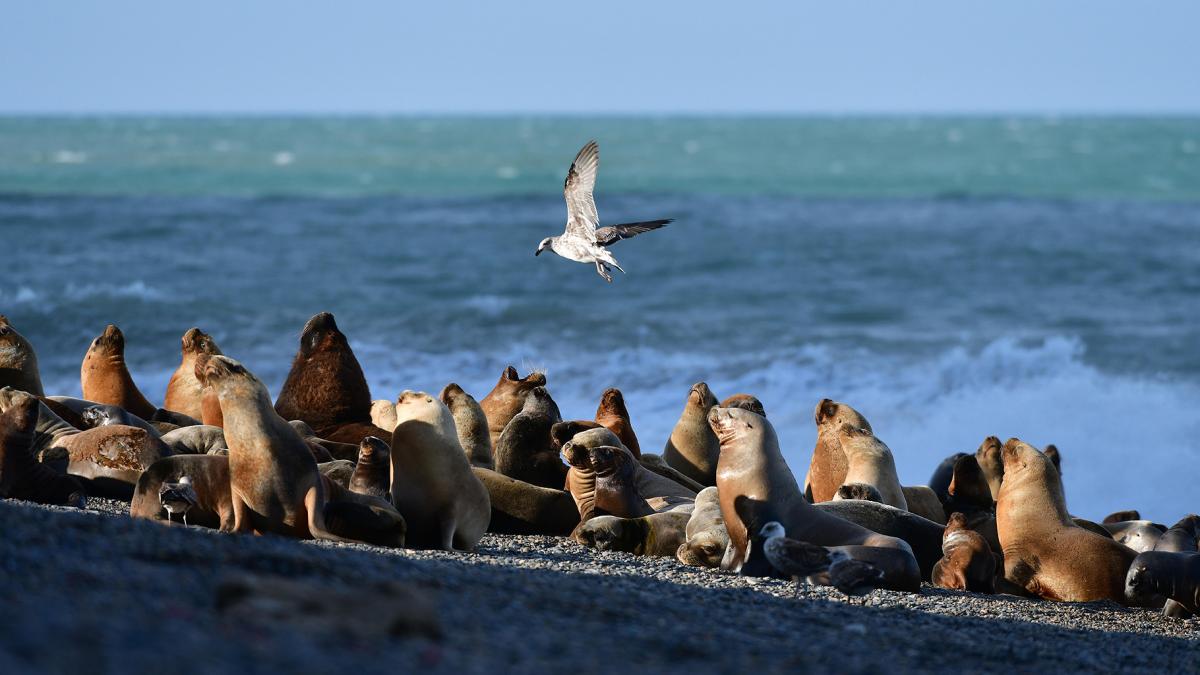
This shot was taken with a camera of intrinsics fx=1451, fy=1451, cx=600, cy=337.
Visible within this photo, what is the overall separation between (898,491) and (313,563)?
523 centimetres

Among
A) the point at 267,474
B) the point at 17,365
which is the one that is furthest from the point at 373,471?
the point at 17,365

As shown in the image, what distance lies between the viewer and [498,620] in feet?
15.5

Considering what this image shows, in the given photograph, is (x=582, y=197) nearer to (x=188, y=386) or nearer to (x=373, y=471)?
(x=373, y=471)

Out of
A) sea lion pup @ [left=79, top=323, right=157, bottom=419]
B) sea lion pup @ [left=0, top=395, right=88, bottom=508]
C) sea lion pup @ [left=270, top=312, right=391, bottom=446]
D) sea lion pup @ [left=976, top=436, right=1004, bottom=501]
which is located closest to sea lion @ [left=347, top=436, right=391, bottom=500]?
sea lion pup @ [left=0, top=395, right=88, bottom=508]

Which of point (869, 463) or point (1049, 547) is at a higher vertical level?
point (869, 463)

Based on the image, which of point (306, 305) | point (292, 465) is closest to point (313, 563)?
point (292, 465)

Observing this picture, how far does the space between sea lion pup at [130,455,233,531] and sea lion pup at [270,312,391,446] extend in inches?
110

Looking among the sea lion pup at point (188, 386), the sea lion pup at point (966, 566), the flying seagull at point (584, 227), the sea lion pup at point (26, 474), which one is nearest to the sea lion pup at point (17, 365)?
the sea lion pup at point (188, 386)

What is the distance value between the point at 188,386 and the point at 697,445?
3904 mm

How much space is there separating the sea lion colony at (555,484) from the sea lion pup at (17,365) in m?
0.01

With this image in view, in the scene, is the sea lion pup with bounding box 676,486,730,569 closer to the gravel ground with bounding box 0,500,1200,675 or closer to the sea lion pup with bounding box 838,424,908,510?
the gravel ground with bounding box 0,500,1200,675

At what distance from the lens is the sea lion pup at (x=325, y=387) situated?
10.3m

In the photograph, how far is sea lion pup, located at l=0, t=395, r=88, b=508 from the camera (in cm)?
771

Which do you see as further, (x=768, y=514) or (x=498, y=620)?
(x=768, y=514)
